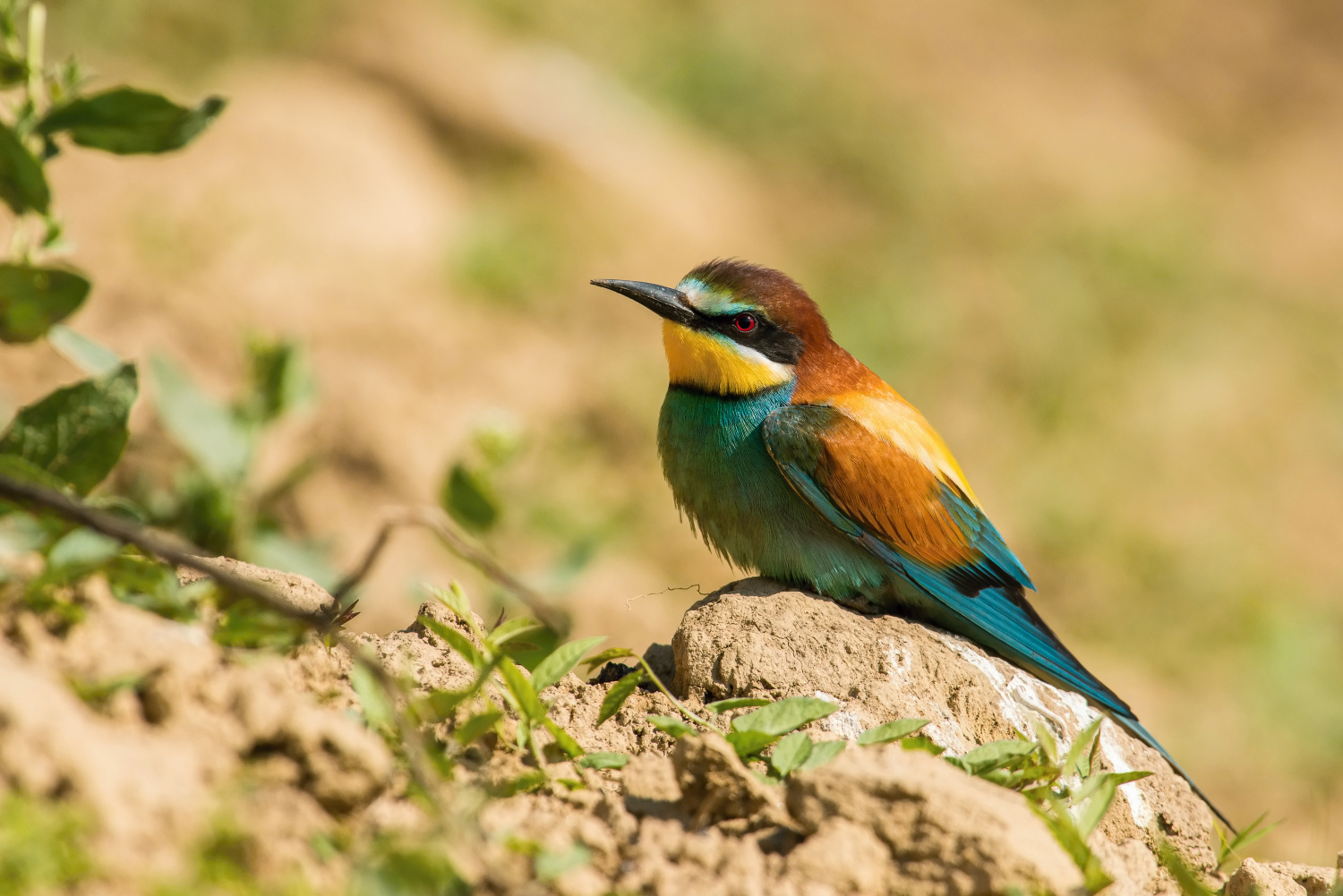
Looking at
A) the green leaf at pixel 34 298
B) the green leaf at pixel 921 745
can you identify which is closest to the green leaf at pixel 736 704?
the green leaf at pixel 921 745

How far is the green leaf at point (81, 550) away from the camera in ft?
5.17

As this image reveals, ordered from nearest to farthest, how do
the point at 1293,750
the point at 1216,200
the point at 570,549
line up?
the point at 570,549 → the point at 1293,750 → the point at 1216,200

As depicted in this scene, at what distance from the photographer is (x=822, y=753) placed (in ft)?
Result: 6.03

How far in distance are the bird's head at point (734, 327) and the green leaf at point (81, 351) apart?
1257 millimetres

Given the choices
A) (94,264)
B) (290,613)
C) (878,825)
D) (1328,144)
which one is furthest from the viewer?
(1328,144)

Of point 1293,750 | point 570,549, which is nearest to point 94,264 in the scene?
point 570,549

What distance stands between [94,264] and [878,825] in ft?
13.3

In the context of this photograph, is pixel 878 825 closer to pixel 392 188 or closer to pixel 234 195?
pixel 234 195

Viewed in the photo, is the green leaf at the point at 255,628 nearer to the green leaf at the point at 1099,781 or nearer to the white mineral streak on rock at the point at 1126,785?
the green leaf at the point at 1099,781

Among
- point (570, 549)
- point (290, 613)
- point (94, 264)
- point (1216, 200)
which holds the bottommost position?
point (94, 264)

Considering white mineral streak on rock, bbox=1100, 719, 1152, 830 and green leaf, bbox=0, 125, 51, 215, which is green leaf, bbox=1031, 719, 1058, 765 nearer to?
white mineral streak on rock, bbox=1100, 719, 1152, 830

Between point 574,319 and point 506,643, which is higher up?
point 506,643

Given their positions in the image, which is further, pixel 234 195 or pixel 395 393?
pixel 234 195

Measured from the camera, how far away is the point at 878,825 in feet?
5.42
